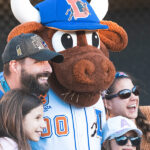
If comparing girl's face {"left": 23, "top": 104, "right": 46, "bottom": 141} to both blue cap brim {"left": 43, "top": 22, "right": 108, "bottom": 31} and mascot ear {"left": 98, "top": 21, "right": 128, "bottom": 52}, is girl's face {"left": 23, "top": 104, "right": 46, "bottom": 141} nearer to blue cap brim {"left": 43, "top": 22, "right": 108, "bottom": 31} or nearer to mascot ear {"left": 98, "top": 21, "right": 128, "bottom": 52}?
blue cap brim {"left": 43, "top": 22, "right": 108, "bottom": 31}

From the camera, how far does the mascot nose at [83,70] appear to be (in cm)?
162

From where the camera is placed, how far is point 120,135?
1.80 metres

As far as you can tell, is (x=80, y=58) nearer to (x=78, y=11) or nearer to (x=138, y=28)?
(x=78, y=11)

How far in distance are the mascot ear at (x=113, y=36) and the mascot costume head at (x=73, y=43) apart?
84mm

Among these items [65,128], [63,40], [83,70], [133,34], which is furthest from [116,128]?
[133,34]

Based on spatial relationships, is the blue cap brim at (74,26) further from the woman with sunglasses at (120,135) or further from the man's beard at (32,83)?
the woman with sunglasses at (120,135)

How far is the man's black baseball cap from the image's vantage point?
62.4 inches

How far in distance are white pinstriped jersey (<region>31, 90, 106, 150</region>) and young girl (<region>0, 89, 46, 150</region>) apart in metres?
0.14

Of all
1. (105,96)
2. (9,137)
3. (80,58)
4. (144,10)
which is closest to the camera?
(9,137)

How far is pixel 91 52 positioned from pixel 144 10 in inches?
114

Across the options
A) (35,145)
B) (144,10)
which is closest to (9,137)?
(35,145)

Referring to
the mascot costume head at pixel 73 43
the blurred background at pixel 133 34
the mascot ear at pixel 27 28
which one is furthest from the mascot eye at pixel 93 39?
the blurred background at pixel 133 34

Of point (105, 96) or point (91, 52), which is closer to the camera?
point (91, 52)

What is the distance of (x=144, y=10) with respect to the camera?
4418mm
